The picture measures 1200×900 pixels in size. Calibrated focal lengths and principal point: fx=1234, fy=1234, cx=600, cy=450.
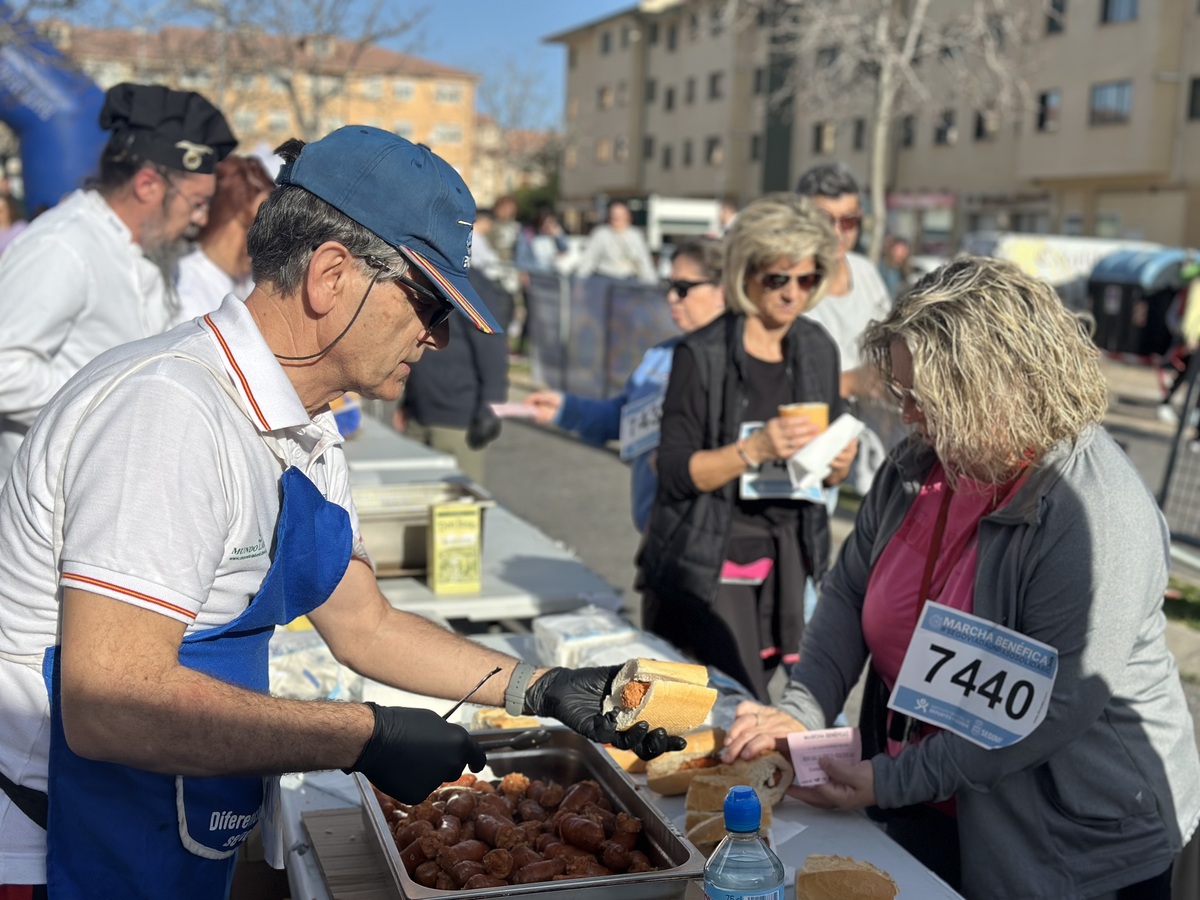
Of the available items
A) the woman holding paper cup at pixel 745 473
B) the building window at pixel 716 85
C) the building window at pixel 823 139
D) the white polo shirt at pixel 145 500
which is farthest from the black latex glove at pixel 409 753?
the building window at pixel 716 85

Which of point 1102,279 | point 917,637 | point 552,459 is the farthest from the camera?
point 1102,279

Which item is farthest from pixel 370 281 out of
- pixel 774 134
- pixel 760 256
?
pixel 774 134

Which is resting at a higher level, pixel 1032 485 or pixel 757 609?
pixel 1032 485

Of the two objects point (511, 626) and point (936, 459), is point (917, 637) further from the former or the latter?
point (511, 626)

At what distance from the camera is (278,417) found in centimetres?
163

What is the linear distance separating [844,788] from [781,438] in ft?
4.03

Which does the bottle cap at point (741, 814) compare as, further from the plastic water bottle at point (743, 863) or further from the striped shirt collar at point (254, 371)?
the striped shirt collar at point (254, 371)

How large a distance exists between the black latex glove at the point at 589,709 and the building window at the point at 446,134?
75780 millimetres

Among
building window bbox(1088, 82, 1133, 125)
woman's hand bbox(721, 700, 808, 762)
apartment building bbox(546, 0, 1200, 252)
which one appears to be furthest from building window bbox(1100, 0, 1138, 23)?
woman's hand bbox(721, 700, 808, 762)

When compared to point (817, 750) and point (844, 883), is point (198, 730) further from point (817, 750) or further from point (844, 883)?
point (817, 750)

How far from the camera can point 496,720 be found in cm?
250

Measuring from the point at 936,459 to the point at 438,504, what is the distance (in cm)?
183

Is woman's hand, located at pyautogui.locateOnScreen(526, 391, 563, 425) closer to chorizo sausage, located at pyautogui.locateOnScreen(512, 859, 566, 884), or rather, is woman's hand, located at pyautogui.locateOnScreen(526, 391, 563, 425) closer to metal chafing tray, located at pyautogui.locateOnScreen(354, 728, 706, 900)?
metal chafing tray, located at pyautogui.locateOnScreen(354, 728, 706, 900)

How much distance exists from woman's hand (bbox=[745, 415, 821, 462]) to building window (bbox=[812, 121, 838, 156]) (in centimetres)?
4275
